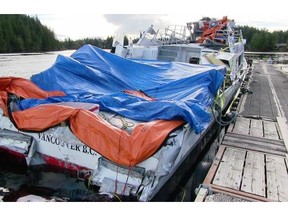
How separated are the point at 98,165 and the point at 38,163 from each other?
145 centimetres

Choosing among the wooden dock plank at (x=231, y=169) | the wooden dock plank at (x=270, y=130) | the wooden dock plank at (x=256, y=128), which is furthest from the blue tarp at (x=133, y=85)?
the wooden dock plank at (x=270, y=130)

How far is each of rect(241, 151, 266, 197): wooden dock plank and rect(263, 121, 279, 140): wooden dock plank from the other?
3.91 feet

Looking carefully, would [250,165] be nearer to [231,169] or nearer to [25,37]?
[231,169]

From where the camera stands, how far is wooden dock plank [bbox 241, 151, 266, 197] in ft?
14.1

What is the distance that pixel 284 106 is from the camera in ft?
33.9

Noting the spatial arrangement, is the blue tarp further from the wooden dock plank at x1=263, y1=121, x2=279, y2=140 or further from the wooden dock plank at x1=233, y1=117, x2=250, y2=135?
the wooden dock plank at x1=263, y1=121, x2=279, y2=140

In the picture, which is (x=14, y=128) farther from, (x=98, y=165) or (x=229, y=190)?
(x=229, y=190)

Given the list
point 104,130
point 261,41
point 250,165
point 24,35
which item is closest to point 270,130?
point 250,165

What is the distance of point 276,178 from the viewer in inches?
183

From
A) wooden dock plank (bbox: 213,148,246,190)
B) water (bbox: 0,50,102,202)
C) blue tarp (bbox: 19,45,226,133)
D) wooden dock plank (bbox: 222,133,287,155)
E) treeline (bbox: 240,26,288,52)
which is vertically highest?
treeline (bbox: 240,26,288,52)

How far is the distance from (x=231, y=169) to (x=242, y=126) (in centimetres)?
254

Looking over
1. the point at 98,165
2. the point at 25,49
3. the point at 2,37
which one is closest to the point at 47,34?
the point at 25,49

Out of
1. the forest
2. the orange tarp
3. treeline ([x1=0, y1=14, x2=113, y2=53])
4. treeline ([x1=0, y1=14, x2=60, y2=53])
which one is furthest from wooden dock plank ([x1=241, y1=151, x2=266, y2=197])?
treeline ([x1=0, y1=14, x2=60, y2=53])

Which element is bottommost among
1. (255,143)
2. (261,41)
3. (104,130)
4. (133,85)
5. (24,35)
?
(255,143)
